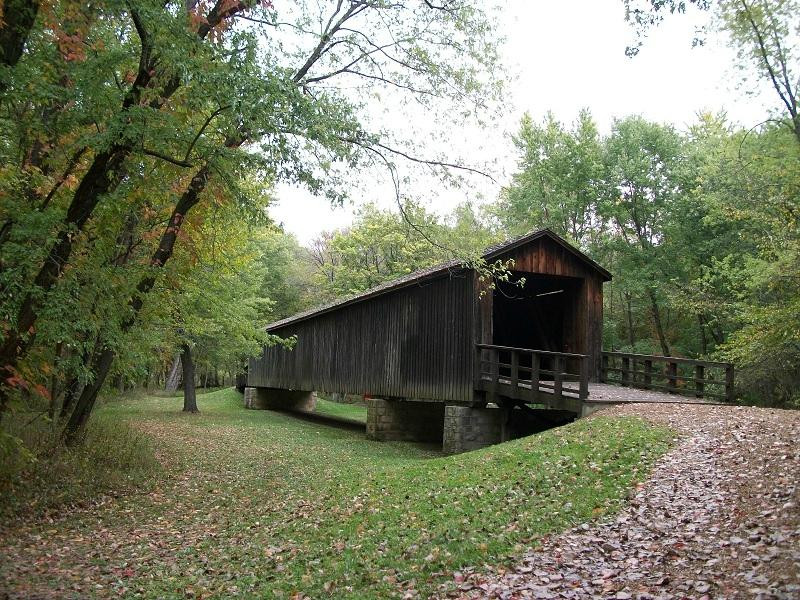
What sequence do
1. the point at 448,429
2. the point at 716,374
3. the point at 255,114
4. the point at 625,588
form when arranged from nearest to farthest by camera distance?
1. the point at 625,588
2. the point at 255,114
3. the point at 448,429
4. the point at 716,374

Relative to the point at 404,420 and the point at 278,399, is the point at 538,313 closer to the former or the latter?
the point at 404,420

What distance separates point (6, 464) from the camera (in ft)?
Result: 27.3

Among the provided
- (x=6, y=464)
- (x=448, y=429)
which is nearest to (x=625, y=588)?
(x=6, y=464)

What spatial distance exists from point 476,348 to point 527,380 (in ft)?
6.02

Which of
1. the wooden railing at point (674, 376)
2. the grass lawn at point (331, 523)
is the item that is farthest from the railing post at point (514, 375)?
the wooden railing at point (674, 376)

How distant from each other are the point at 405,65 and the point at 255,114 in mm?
5571

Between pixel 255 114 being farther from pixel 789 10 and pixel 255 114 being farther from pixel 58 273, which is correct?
pixel 789 10

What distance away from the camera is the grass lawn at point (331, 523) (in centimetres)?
600

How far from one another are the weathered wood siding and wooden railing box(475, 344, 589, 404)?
0.48m

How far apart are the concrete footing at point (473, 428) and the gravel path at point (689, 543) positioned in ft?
24.9

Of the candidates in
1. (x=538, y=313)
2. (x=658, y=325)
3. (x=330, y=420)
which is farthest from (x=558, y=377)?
(x=658, y=325)

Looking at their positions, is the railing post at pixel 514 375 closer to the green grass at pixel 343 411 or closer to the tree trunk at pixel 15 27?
the tree trunk at pixel 15 27

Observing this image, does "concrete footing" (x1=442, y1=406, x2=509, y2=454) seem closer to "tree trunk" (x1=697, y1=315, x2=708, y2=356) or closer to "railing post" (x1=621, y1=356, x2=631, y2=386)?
"railing post" (x1=621, y1=356, x2=631, y2=386)

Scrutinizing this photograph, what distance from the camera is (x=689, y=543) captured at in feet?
18.3
